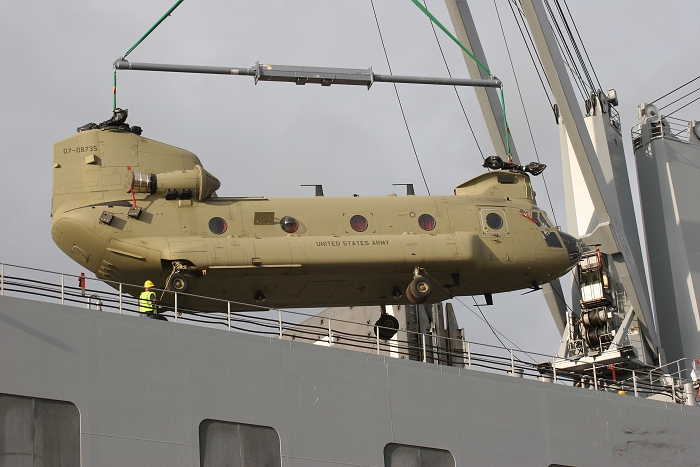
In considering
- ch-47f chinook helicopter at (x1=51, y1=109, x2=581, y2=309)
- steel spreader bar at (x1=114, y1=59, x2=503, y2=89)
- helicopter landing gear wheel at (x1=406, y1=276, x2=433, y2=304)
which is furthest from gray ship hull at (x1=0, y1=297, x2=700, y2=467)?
steel spreader bar at (x1=114, y1=59, x2=503, y2=89)

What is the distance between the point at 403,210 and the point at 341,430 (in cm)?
729

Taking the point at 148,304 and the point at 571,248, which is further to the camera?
the point at 571,248

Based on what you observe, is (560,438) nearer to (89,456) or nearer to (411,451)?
(411,451)

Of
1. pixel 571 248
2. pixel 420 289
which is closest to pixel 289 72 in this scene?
pixel 420 289

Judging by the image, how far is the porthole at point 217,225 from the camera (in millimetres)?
22906

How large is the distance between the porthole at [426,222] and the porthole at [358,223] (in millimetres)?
1301

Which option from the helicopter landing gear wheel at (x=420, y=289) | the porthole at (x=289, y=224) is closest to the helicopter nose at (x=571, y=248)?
the helicopter landing gear wheel at (x=420, y=289)

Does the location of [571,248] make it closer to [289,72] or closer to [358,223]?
[358,223]

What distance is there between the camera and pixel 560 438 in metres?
21.0

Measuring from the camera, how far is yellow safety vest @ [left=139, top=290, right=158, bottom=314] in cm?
1914

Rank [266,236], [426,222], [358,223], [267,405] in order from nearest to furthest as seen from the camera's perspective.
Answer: [267,405] < [266,236] < [358,223] < [426,222]

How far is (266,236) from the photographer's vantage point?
76.1 ft

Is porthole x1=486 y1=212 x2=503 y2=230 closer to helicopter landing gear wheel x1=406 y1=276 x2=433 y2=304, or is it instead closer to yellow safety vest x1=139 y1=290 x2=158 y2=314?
helicopter landing gear wheel x1=406 y1=276 x2=433 y2=304

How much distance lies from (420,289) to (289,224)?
322 cm
